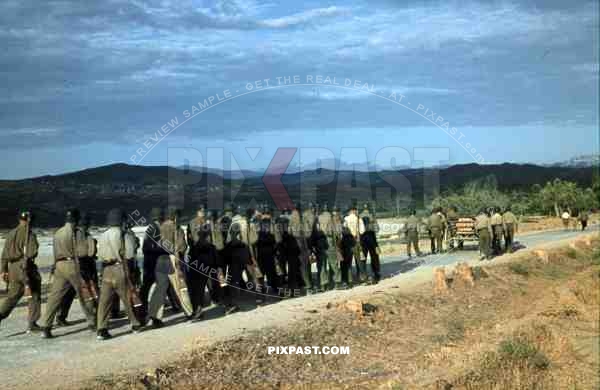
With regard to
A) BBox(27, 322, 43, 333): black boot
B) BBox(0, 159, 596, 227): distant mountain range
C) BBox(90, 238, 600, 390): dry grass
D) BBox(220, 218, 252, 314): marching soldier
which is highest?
BBox(0, 159, 596, 227): distant mountain range

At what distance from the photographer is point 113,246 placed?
983 centimetres

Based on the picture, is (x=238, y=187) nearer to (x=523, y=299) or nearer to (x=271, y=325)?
(x=523, y=299)

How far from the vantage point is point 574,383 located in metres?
9.85

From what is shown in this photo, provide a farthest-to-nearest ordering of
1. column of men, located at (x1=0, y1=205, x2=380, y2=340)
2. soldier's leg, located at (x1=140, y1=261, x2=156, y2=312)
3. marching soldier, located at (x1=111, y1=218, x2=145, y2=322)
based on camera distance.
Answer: soldier's leg, located at (x1=140, y1=261, x2=156, y2=312) → marching soldier, located at (x1=111, y1=218, x2=145, y2=322) → column of men, located at (x1=0, y1=205, x2=380, y2=340)

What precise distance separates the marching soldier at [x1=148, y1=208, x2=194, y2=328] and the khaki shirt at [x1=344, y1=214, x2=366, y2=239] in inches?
187

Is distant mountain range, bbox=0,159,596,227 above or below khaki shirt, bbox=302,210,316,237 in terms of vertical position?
above

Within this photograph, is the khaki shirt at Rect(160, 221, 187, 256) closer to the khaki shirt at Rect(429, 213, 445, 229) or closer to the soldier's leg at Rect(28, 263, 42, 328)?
the soldier's leg at Rect(28, 263, 42, 328)

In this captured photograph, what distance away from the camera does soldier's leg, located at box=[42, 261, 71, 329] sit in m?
9.83

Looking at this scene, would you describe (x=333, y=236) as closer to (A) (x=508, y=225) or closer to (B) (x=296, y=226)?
(B) (x=296, y=226)

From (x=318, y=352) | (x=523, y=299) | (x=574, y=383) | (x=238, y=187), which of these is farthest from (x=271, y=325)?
(x=238, y=187)

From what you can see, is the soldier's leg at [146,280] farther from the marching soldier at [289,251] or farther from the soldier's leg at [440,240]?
the soldier's leg at [440,240]

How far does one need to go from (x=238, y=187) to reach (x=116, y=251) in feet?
50.1

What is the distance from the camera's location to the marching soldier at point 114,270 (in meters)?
9.71

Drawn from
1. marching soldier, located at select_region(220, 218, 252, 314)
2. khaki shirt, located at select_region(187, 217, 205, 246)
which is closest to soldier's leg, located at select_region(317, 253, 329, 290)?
marching soldier, located at select_region(220, 218, 252, 314)
